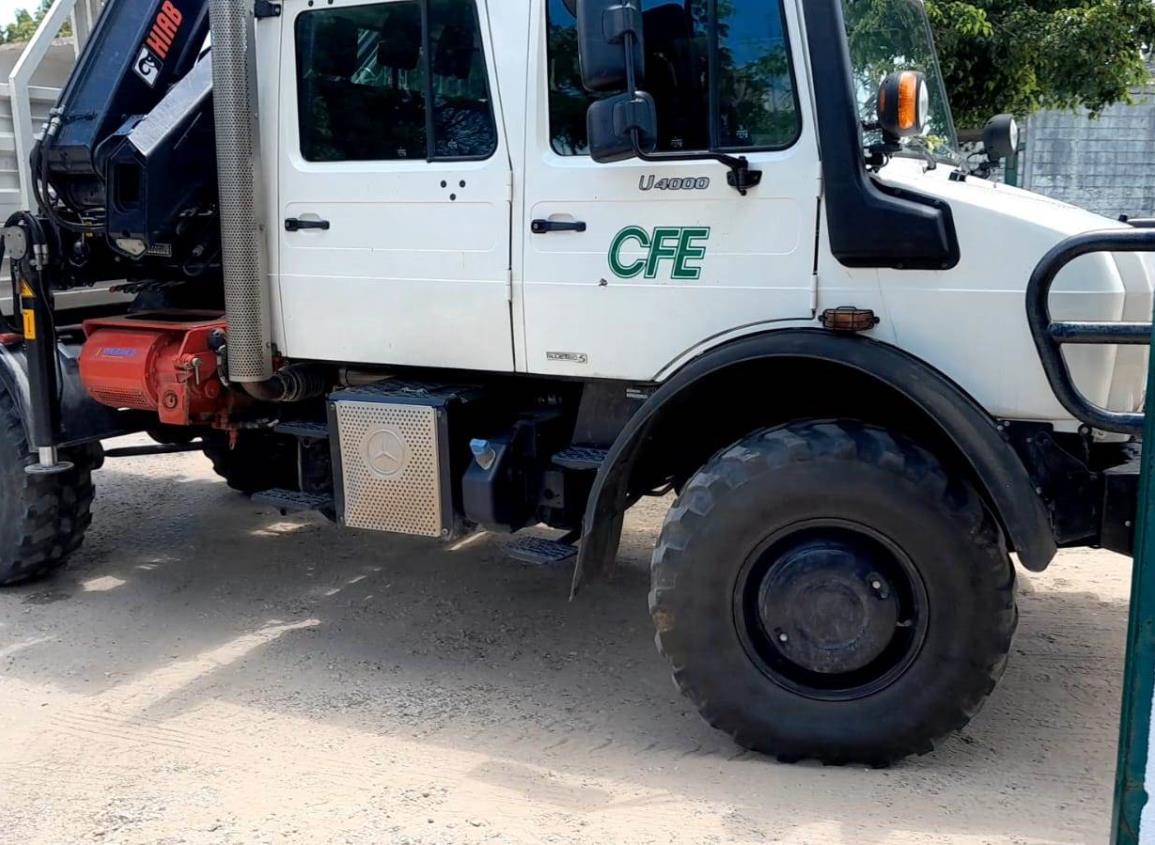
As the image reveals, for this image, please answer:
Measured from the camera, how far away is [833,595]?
11.7 feet

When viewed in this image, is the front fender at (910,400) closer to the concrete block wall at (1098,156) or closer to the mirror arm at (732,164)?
the mirror arm at (732,164)

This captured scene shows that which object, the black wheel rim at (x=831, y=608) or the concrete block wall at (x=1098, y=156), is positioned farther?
the concrete block wall at (x=1098, y=156)

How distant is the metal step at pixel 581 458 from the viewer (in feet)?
13.7

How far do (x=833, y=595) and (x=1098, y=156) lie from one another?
8926 mm

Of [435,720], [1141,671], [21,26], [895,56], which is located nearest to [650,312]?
[895,56]

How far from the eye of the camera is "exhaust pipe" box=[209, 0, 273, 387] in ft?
14.7

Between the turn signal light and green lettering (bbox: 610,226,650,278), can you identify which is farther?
green lettering (bbox: 610,226,650,278)

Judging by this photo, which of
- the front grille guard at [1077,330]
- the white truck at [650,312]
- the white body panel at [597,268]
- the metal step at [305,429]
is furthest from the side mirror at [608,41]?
the metal step at [305,429]

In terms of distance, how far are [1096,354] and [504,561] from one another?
3.26 meters

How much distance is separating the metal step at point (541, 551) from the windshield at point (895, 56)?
1.79 metres

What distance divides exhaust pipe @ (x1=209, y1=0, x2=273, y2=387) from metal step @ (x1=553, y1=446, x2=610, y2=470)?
→ 1340 mm

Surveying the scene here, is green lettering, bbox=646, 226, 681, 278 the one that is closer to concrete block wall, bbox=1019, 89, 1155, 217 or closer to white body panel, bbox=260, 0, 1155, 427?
white body panel, bbox=260, 0, 1155, 427

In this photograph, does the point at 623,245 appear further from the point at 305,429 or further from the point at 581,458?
the point at 305,429

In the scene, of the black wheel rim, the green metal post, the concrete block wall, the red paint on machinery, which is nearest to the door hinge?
the red paint on machinery
